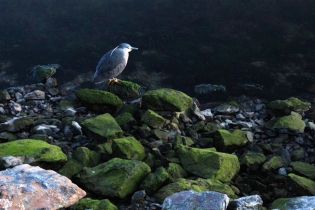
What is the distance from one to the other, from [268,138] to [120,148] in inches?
101

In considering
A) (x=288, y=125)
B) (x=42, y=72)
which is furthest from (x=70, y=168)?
(x=42, y=72)

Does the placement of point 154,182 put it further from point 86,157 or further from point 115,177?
point 86,157

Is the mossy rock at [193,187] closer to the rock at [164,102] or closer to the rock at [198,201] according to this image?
the rock at [198,201]

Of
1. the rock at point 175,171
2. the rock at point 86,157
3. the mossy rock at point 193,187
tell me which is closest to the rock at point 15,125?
the rock at point 86,157

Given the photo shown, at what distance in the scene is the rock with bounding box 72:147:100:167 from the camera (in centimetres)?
477

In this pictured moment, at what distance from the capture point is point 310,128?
6266mm

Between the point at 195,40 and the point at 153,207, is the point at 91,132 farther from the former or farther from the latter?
the point at 195,40

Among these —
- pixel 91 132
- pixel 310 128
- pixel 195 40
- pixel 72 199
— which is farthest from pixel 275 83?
pixel 72 199

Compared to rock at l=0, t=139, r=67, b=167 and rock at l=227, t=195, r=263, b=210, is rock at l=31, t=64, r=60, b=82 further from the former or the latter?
rock at l=227, t=195, r=263, b=210

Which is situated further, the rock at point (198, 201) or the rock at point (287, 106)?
the rock at point (287, 106)

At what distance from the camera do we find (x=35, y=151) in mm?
4613

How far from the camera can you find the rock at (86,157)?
15.7 feet

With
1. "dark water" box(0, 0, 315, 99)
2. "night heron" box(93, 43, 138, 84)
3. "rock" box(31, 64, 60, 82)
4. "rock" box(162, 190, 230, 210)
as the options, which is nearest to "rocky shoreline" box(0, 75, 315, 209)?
"rock" box(162, 190, 230, 210)

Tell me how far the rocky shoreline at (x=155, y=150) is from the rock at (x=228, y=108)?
17 millimetres
